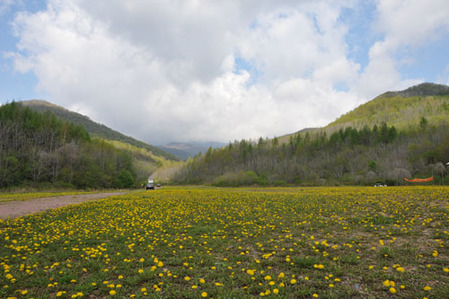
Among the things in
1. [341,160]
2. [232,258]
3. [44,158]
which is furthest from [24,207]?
[341,160]

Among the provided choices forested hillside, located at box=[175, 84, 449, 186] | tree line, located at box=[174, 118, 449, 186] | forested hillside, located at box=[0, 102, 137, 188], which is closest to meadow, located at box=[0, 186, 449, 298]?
forested hillside, located at box=[0, 102, 137, 188]

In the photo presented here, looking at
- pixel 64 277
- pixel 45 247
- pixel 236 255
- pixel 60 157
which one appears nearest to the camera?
pixel 64 277

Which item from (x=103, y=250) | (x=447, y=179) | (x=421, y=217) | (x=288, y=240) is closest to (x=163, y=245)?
(x=103, y=250)

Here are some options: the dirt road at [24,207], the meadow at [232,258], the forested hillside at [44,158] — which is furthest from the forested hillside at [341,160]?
the dirt road at [24,207]

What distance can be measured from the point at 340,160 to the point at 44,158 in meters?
103

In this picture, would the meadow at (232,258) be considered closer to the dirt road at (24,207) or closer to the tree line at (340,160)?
the dirt road at (24,207)

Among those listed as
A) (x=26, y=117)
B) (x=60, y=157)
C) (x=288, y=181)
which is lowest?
(x=288, y=181)

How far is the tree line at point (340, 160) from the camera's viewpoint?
6881cm

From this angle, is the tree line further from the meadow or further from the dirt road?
the dirt road

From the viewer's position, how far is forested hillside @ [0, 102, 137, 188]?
5259 cm

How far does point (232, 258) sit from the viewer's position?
23.7 ft

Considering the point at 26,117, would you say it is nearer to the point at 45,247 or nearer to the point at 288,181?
the point at 45,247

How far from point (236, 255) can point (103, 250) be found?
4.74 m

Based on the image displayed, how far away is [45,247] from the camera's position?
8.46 metres
